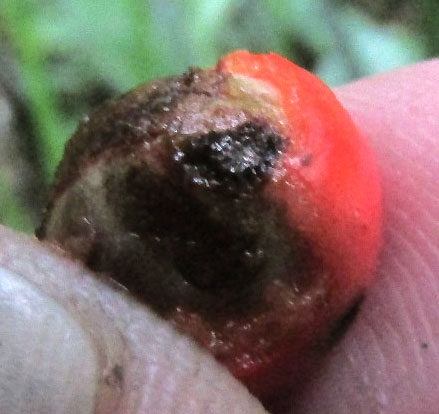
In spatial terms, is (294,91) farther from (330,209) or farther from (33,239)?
(33,239)

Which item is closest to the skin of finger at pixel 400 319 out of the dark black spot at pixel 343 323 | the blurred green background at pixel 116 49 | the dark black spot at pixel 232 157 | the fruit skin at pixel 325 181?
the dark black spot at pixel 343 323

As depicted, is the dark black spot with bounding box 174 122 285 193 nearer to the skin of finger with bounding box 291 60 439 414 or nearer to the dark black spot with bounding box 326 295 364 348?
the dark black spot with bounding box 326 295 364 348

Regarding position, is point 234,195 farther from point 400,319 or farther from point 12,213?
point 12,213

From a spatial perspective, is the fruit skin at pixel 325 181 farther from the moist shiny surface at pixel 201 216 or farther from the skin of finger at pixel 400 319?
the skin of finger at pixel 400 319

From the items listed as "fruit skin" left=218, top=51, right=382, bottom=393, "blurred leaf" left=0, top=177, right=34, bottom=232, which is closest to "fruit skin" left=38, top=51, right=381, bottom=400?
"fruit skin" left=218, top=51, right=382, bottom=393

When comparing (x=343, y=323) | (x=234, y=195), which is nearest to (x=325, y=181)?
(x=234, y=195)

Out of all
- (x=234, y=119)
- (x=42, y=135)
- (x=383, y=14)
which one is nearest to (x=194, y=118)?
(x=234, y=119)

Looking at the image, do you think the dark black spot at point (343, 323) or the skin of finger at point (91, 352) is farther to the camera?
the dark black spot at point (343, 323)
